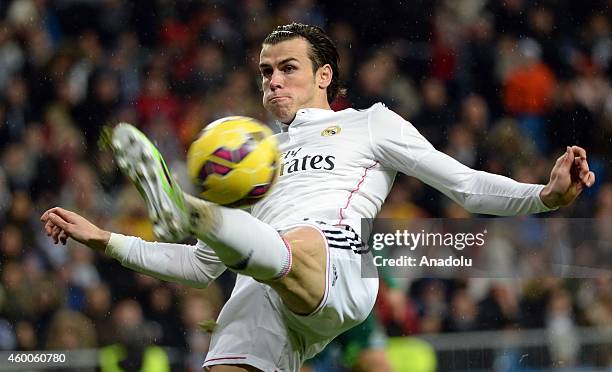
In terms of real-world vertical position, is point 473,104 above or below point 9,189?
above

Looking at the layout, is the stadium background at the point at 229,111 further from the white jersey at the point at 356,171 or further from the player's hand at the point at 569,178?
the player's hand at the point at 569,178

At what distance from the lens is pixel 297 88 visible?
11.8 feet

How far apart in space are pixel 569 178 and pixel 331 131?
0.86 meters

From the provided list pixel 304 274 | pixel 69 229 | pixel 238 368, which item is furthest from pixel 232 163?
pixel 69 229

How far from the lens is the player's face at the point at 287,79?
358 centimetres

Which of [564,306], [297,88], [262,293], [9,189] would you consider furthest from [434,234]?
[9,189]

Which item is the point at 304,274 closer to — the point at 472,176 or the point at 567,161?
the point at 472,176

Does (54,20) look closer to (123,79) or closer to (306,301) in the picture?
(123,79)

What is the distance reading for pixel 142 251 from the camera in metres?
3.31

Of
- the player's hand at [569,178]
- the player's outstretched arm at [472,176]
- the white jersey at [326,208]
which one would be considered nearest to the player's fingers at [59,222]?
the white jersey at [326,208]

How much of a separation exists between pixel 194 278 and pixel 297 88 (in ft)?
2.43

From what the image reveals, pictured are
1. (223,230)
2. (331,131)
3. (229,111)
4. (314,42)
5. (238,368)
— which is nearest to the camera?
(223,230)

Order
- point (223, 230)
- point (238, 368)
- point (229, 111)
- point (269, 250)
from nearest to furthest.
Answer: point (223, 230)
point (269, 250)
point (238, 368)
point (229, 111)

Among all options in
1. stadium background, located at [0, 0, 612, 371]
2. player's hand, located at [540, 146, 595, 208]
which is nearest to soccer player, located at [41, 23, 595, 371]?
player's hand, located at [540, 146, 595, 208]
